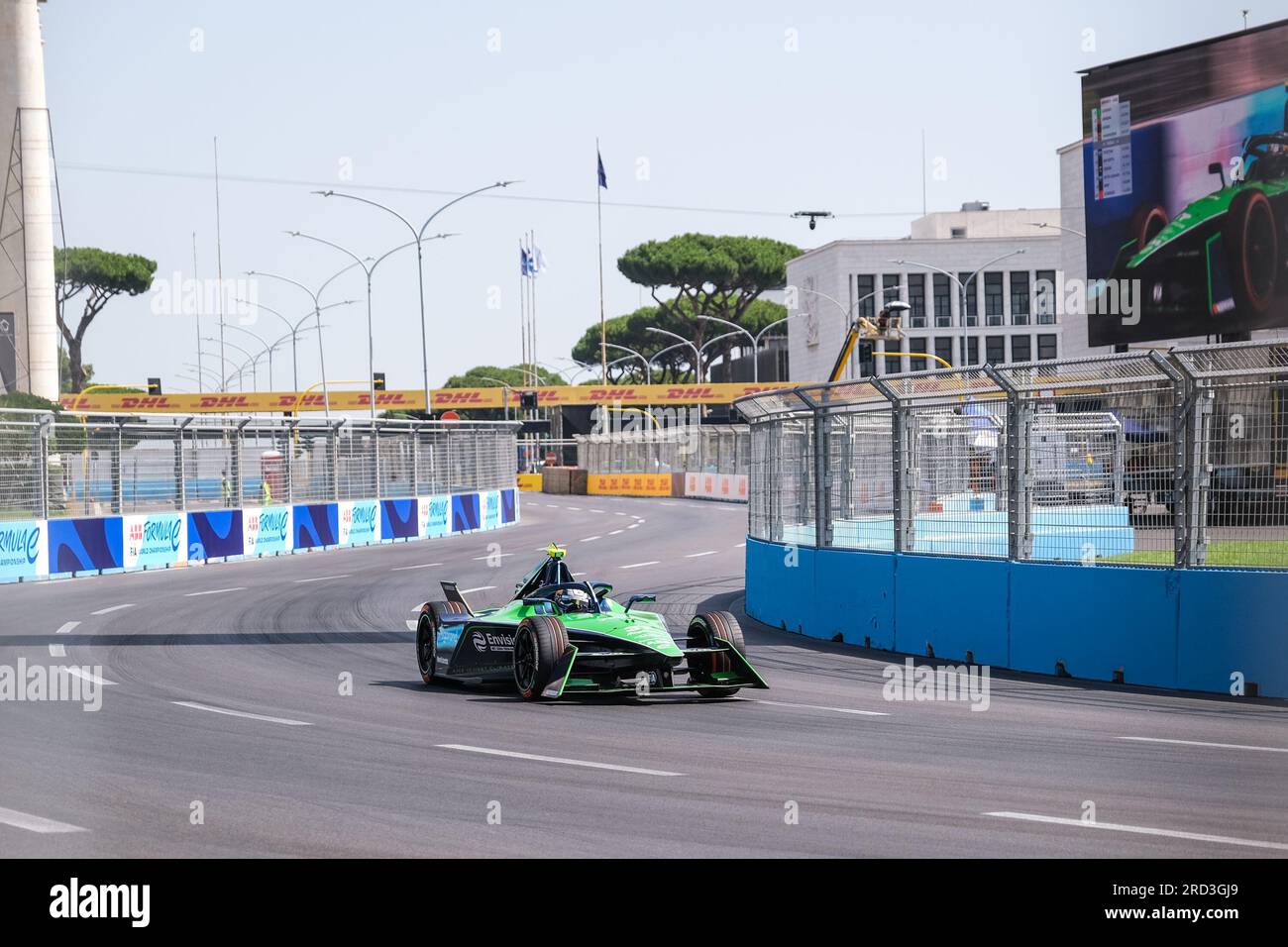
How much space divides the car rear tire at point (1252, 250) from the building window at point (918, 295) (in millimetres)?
67925

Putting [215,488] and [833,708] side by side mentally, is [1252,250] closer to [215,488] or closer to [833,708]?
[215,488]

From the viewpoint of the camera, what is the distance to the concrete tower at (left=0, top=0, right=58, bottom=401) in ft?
199

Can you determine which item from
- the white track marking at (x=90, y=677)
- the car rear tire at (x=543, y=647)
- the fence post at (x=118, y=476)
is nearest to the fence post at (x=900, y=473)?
the car rear tire at (x=543, y=647)

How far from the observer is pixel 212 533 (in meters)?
33.0

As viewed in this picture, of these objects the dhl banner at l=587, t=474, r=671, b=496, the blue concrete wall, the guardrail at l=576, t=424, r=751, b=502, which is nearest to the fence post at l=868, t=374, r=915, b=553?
the blue concrete wall

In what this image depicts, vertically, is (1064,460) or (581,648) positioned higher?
(1064,460)

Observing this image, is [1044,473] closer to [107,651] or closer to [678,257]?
[107,651]

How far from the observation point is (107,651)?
16.3 metres

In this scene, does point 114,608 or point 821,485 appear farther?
point 114,608

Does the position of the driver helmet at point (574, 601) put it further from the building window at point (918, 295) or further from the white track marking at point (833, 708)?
the building window at point (918, 295)

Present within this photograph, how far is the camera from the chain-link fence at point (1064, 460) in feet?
41.1

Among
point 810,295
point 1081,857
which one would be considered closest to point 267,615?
point 1081,857

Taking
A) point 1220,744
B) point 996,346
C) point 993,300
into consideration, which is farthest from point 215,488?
point 993,300

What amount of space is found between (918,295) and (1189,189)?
66814mm
